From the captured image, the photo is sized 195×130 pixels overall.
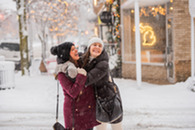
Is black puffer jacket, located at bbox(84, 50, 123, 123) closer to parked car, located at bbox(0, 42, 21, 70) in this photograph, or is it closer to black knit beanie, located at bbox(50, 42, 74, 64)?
black knit beanie, located at bbox(50, 42, 74, 64)

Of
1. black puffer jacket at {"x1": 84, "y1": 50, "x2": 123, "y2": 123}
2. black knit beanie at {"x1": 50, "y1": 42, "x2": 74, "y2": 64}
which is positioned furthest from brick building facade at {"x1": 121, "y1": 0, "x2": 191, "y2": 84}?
black knit beanie at {"x1": 50, "y1": 42, "x2": 74, "y2": 64}

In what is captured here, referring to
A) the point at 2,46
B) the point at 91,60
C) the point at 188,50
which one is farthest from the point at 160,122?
the point at 2,46

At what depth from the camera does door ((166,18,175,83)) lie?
1034 centimetres

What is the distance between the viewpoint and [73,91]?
112 inches

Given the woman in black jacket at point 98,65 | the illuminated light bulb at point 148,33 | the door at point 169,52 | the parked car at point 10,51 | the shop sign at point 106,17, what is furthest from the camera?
the parked car at point 10,51

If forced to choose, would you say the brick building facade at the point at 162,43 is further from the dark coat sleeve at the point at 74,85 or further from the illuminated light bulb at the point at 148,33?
the dark coat sleeve at the point at 74,85

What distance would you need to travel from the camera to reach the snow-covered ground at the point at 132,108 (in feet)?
18.2

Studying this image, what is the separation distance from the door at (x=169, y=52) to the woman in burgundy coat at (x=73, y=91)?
7.93 m

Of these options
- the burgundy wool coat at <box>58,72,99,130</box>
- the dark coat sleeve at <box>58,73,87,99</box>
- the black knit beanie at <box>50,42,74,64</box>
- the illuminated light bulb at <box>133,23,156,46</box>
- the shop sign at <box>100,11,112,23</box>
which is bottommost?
the burgundy wool coat at <box>58,72,99,130</box>

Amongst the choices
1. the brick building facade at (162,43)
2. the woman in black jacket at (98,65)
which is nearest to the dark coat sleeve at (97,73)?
the woman in black jacket at (98,65)

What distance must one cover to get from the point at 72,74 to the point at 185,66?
8.18 meters

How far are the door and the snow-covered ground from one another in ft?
5.21

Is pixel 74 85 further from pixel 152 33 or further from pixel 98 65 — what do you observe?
pixel 152 33

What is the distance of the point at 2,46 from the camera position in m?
16.6
